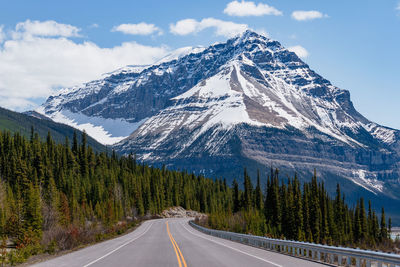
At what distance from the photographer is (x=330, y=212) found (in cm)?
9638

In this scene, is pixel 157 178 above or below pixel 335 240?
above

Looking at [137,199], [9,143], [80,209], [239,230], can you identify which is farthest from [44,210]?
[137,199]

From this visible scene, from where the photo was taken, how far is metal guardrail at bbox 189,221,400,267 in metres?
21.0

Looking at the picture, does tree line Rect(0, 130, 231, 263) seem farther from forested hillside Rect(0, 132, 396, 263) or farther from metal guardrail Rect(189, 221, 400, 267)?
metal guardrail Rect(189, 221, 400, 267)

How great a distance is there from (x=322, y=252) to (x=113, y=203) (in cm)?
8846

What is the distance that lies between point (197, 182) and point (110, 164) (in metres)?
35.0

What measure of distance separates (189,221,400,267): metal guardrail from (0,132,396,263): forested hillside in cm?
1516

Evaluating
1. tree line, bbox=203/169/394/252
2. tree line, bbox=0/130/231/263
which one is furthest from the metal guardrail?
tree line, bbox=0/130/231/263

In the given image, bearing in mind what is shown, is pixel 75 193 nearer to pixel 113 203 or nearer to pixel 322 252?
pixel 113 203

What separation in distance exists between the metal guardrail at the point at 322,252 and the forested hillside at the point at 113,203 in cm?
1516

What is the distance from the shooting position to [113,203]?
112m

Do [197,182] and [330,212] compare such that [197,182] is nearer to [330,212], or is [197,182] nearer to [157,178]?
[157,178]

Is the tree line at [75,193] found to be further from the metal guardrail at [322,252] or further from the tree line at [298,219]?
the tree line at [298,219]

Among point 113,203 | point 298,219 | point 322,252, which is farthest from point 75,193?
point 322,252
